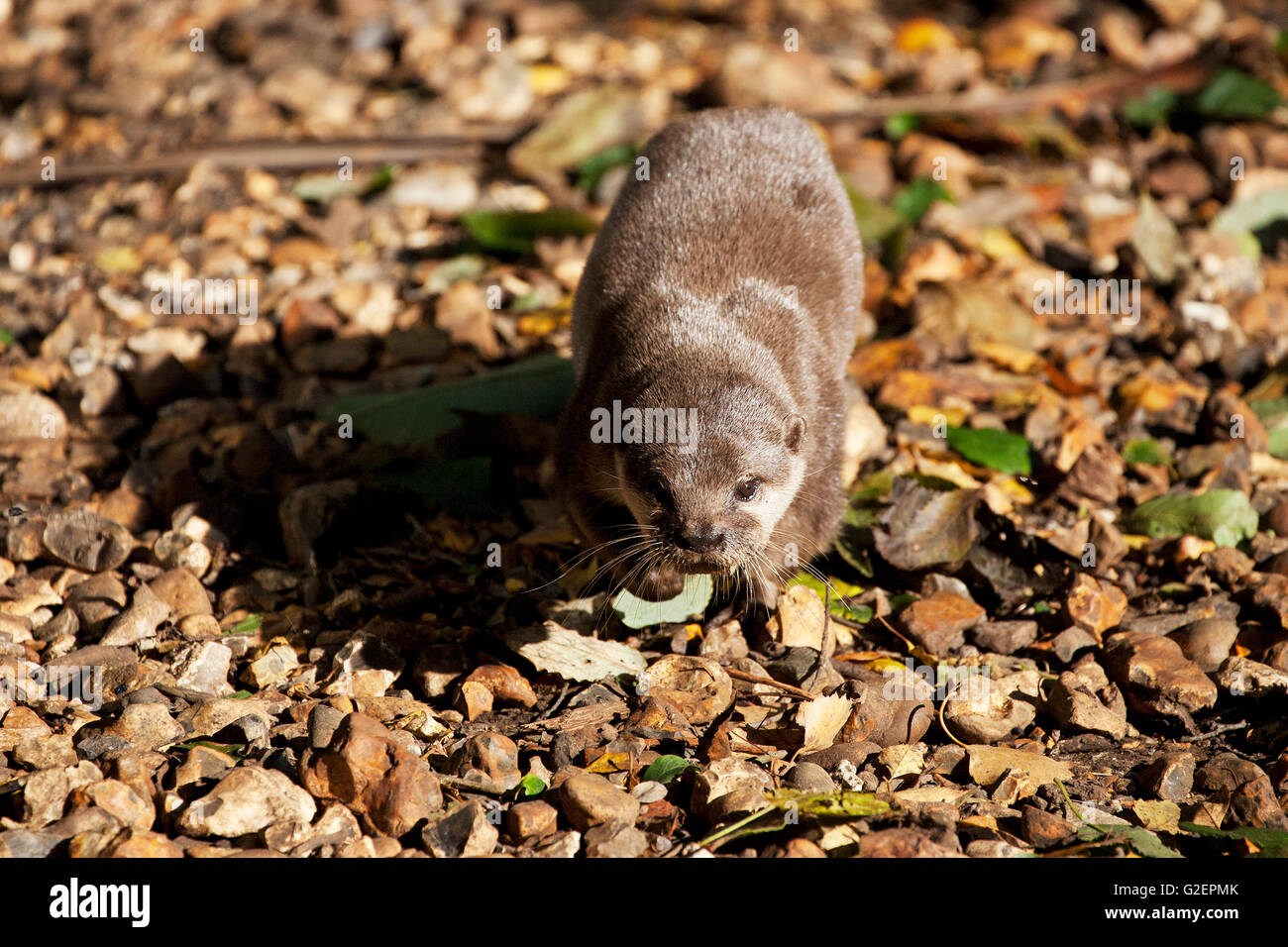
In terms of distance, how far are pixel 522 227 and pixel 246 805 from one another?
14.4 feet

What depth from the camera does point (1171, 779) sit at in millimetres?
3816

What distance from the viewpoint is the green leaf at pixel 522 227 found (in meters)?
7.09

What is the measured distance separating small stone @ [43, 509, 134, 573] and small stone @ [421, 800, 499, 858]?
2064mm

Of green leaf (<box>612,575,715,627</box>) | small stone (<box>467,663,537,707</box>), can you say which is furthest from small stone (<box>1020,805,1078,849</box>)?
small stone (<box>467,663,537,707</box>)

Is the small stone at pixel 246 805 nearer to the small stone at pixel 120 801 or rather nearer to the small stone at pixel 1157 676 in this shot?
the small stone at pixel 120 801

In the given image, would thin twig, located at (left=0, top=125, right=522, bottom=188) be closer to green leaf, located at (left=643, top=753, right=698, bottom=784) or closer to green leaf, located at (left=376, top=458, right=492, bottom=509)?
green leaf, located at (left=376, top=458, right=492, bottom=509)

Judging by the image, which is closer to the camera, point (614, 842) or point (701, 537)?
point (614, 842)

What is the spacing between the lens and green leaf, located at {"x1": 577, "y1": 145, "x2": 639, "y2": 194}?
7.67 metres

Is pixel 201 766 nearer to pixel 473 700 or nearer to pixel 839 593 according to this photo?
pixel 473 700

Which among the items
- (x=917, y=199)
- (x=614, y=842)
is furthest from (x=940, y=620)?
(x=917, y=199)

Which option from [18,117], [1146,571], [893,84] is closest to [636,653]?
[1146,571]

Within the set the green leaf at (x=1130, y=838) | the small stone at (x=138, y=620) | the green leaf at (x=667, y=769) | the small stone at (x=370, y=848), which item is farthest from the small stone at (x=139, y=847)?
the green leaf at (x=1130, y=838)

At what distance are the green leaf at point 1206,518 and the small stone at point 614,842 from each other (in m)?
2.76
